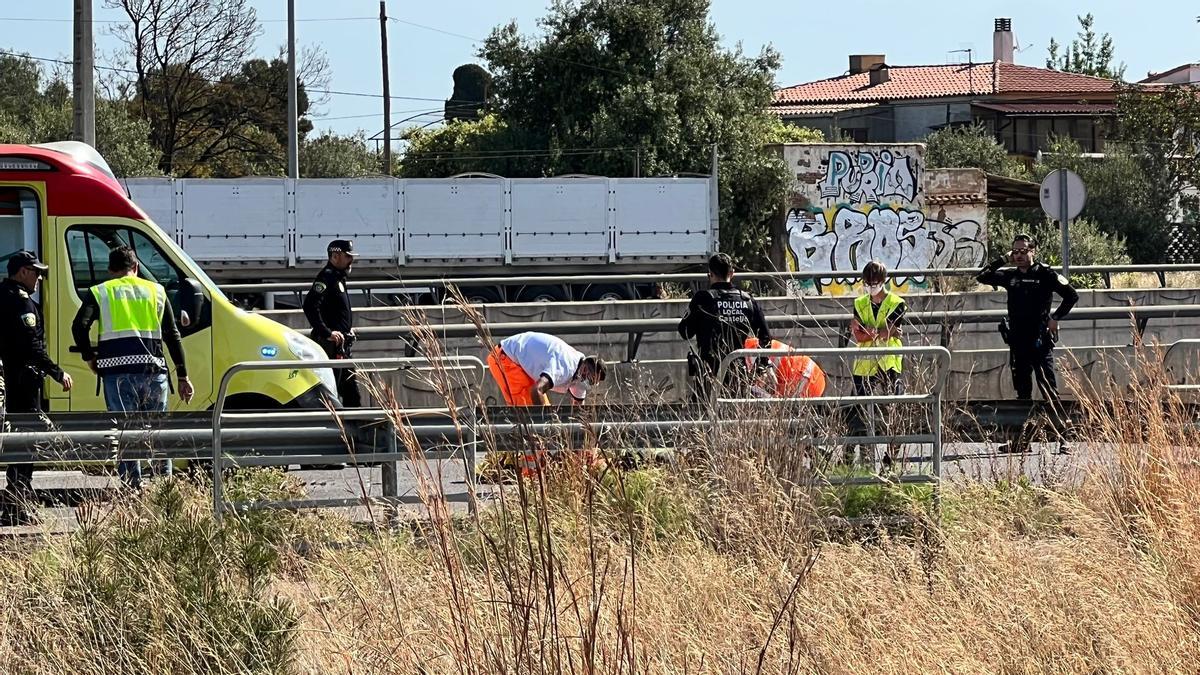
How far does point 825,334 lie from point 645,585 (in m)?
9.95

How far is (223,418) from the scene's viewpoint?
7961 mm

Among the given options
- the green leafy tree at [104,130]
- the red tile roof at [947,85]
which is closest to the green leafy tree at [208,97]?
the green leafy tree at [104,130]

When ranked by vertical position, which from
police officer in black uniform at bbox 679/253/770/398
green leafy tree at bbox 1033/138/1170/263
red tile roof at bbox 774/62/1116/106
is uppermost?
red tile roof at bbox 774/62/1116/106

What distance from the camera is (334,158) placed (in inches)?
2356

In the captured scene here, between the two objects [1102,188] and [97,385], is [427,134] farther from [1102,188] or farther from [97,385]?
[97,385]

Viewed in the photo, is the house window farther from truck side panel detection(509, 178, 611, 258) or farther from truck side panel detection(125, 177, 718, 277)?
truck side panel detection(509, 178, 611, 258)

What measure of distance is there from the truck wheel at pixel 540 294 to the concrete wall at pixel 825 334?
40.4 ft

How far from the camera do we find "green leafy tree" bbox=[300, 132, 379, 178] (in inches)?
2339

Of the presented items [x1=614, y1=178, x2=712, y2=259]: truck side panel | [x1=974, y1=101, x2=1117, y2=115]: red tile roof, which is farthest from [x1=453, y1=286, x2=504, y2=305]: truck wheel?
[x1=974, y1=101, x2=1117, y2=115]: red tile roof

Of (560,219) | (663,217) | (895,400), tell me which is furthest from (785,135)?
(895,400)

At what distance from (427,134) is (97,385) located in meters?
48.6

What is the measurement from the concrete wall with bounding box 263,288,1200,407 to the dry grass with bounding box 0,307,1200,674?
6.23m

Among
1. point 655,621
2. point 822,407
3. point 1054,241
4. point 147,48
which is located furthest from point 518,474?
point 147,48

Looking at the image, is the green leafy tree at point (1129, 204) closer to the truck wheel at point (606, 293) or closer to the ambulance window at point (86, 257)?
the truck wheel at point (606, 293)
